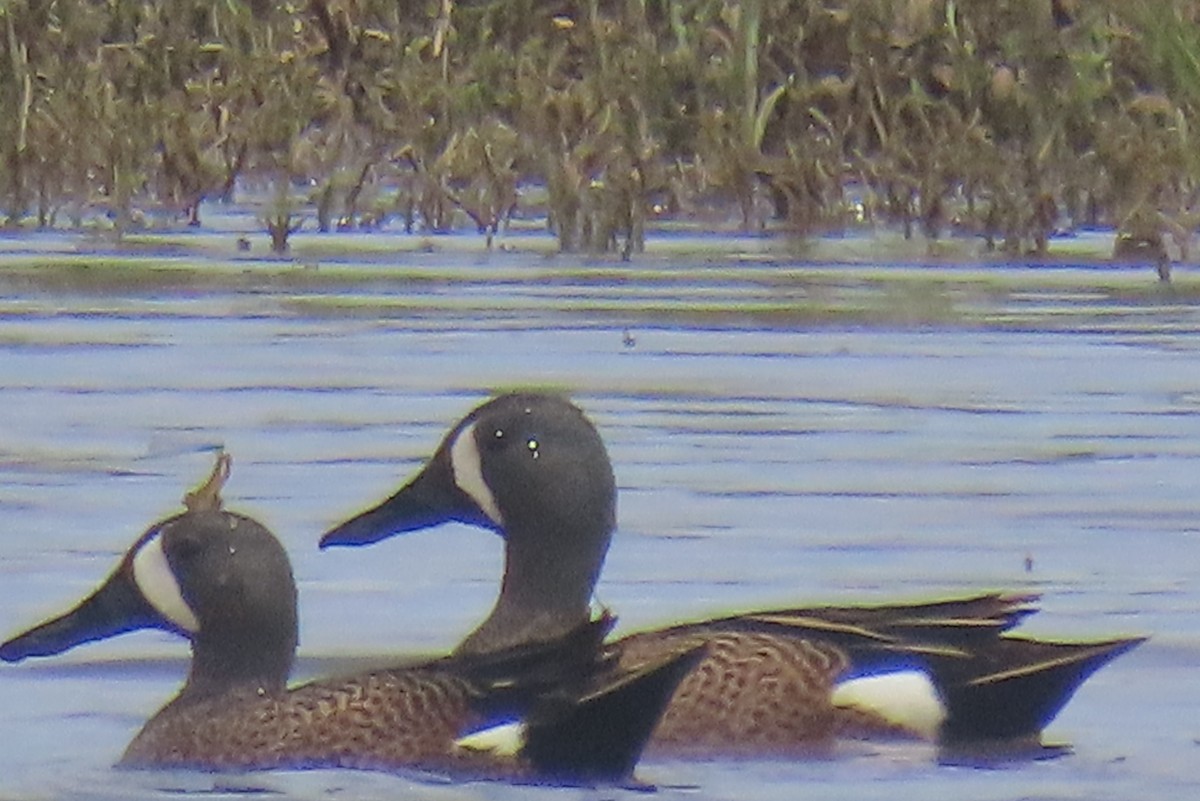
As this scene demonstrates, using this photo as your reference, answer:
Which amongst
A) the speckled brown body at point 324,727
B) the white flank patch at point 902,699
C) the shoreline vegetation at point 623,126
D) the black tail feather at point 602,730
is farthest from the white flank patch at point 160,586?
the shoreline vegetation at point 623,126

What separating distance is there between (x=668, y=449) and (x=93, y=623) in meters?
2.81

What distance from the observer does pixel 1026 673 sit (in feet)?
21.2

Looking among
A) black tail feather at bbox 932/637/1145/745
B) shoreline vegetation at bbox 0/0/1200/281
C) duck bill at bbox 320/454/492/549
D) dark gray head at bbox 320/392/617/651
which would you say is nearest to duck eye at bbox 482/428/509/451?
dark gray head at bbox 320/392/617/651

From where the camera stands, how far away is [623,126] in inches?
541

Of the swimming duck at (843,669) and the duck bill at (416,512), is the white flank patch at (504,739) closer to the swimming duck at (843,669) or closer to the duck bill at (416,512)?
the swimming duck at (843,669)

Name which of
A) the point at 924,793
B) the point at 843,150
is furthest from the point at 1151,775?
the point at 843,150

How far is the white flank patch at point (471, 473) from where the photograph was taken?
6840 mm

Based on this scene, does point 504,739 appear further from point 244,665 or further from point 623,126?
point 623,126

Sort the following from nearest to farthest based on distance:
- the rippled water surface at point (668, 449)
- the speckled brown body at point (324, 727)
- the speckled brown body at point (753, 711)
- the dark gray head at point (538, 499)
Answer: the speckled brown body at point (324, 727) < the speckled brown body at point (753, 711) < the rippled water surface at point (668, 449) < the dark gray head at point (538, 499)

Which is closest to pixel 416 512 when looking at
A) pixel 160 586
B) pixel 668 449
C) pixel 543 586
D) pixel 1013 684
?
pixel 543 586

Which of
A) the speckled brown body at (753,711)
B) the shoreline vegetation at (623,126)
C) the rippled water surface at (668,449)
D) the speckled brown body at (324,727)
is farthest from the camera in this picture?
the shoreline vegetation at (623,126)

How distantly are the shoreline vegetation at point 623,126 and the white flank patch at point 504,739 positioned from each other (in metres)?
6.72

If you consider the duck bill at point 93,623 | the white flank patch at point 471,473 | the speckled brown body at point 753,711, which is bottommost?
the speckled brown body at point 753,711

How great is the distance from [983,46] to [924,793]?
8.19 m
